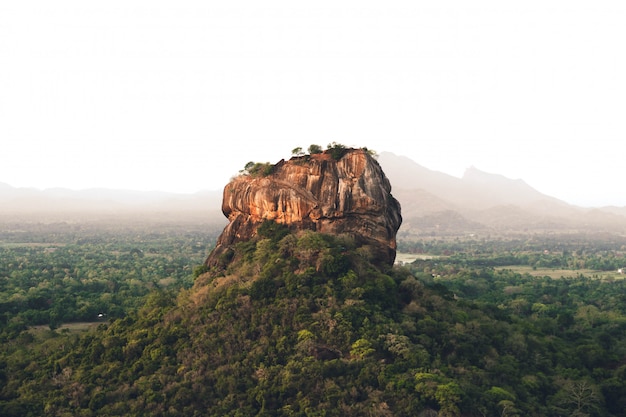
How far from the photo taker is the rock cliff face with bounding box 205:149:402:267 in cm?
3903

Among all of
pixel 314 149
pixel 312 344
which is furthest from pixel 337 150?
pixel 312 344

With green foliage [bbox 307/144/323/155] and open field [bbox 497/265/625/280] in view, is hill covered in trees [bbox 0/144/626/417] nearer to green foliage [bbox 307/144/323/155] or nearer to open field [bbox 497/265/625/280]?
green foliage [bbox 307/144/323/155]

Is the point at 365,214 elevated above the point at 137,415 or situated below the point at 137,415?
above

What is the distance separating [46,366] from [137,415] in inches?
373

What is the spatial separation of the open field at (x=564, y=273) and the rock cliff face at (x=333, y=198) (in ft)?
210

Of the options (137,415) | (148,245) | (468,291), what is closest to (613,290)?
(468,291)

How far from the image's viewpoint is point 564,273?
99250 millimetres


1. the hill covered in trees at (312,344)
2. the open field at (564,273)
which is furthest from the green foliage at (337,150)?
the open field at (564,273)

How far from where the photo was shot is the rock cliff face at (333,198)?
128 feet

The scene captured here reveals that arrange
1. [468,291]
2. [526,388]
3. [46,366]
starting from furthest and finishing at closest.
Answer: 1. [468,291]
2. [46,366]
3. [526,388]

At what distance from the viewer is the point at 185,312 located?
3566cm

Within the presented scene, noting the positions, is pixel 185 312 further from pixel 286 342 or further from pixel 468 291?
pixel 468 291

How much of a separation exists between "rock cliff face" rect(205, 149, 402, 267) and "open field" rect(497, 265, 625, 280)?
64094mm

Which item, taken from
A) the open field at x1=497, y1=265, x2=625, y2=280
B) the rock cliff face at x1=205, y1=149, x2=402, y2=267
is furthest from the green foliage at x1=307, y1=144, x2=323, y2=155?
the open field at x1=497, y1=265, x2=625, y2=280
